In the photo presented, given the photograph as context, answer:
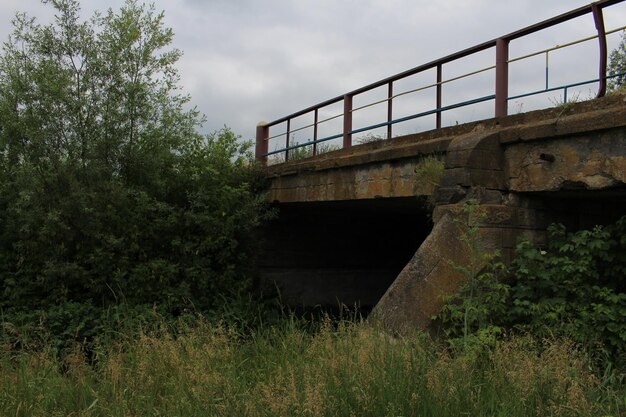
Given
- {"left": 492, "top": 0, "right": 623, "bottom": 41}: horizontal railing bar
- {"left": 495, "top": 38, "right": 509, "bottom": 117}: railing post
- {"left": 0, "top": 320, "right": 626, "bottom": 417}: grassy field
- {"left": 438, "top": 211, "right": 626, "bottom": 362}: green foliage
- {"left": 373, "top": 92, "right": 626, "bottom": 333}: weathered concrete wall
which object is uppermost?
{"left": 492, "top": 0, "right": 623, "bottom": 41}: horizontal railing bar

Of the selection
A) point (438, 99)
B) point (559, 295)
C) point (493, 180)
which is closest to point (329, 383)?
point (559, 295)

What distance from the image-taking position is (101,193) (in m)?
9.79

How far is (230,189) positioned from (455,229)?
18.3 feet

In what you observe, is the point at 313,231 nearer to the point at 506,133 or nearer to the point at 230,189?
the point at 230,189

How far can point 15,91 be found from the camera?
9.81 meters

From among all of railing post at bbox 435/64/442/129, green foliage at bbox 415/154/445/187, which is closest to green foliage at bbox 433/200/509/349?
green foliage at bbox 415/154/445/187

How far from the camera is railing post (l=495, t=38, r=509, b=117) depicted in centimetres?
713

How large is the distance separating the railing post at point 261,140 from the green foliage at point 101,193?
2.68 metres

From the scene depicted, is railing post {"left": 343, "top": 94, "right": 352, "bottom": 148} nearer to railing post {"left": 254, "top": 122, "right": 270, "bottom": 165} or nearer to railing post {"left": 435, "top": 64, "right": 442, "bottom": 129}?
railing post {"left": 435, "top": 64, "right": 442, "bottom": 129}

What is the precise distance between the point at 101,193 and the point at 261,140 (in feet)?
15.4

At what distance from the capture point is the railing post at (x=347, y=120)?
33.5ft

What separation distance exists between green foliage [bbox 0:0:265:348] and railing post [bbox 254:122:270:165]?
2.68 m

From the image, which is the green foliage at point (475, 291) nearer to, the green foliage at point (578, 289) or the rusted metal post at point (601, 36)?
the green foliage at point (578, 289)

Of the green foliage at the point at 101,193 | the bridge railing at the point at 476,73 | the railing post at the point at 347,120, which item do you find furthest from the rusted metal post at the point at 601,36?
the green foliage at the point at 101,193
